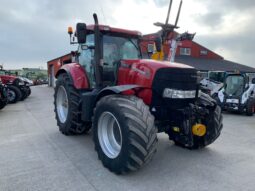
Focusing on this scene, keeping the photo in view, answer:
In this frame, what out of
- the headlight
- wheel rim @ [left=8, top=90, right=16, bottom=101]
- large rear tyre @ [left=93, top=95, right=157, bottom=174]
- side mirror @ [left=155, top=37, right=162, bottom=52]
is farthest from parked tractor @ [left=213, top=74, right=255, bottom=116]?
wheel rim @ [left=8, top=90, right=16, bottom=101]

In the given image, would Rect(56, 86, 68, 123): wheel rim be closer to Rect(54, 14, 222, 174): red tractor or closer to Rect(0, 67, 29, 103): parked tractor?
Rect(54, 14, 222, 174): red tractor

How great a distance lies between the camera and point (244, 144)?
5.48 meters

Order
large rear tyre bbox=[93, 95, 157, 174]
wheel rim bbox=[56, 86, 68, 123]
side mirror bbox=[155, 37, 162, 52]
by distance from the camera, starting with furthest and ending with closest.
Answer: wheel rim bbox=[56, 86, 68, 123]
side mirror bbox=[155, 37, 162, 52]
large rear tyre bbox=[93, 95, 157, 174]

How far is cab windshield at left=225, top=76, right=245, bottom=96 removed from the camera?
1103 cm

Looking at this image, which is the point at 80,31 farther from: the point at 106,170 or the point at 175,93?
the point at 106,170

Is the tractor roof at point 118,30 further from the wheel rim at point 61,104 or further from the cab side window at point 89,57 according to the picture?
the wheel rim at point 61,104

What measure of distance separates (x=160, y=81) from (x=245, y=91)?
7880 millimetres

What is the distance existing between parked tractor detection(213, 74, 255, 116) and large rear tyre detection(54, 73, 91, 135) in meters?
7.06

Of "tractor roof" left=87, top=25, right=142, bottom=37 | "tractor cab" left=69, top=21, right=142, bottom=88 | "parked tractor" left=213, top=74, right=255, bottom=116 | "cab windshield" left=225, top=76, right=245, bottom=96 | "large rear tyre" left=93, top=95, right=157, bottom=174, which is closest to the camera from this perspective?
"large rear tyre" left=93, top=95, right=157, bottom=174

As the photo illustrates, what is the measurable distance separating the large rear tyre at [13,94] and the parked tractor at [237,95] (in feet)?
33.3

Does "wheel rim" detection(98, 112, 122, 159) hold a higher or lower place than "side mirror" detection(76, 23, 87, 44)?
lower

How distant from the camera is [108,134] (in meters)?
4.09

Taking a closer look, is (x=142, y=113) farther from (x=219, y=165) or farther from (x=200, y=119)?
(x=219, y=165)

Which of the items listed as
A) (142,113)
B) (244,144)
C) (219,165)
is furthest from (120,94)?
(244,144)
